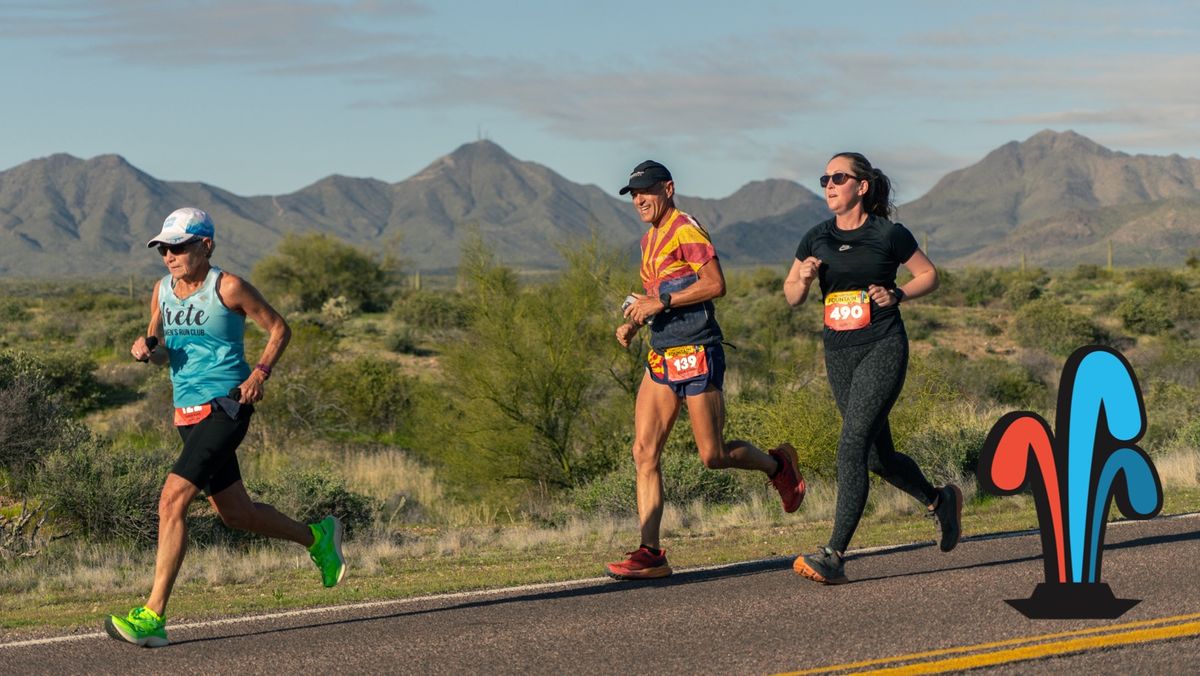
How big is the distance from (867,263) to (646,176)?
130 centimetres

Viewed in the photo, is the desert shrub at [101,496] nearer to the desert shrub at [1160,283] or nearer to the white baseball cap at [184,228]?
the white baseball cap at [184,228]

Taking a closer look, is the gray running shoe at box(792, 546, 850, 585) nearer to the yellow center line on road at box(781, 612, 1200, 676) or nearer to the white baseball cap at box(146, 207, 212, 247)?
the yellow center line on road at box(781, 612, 1200, 676)

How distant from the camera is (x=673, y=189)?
7.89m

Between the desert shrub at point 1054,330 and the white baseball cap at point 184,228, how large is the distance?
34088mm

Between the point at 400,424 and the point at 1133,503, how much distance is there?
21.5 metres

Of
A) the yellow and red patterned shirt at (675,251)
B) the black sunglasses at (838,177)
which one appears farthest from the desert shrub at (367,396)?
the black sunglasses at (838,177)

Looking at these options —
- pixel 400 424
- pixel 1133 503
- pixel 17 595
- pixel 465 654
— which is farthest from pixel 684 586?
pixel 400 424

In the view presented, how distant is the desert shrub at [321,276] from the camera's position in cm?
5372

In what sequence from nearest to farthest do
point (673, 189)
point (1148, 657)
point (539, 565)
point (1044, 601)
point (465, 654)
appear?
point (1148, 657), point (465, 654), point (1044, 601), point (673, 189), point (539, 565)

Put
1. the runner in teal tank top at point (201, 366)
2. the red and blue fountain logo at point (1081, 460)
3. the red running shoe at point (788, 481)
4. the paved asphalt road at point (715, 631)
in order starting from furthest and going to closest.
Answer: the red running shoe at point (788, 481), the runner in teal tank top at point (201, 366), the red and blue fountain logo at point (1081, 460), the paved asphalt road at point (715, 631)

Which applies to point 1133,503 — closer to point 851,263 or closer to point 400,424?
point 851,263

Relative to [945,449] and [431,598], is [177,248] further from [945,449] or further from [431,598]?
[945,449]

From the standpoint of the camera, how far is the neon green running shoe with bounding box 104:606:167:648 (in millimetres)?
6305

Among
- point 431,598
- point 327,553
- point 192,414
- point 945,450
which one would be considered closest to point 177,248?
point 192,414
